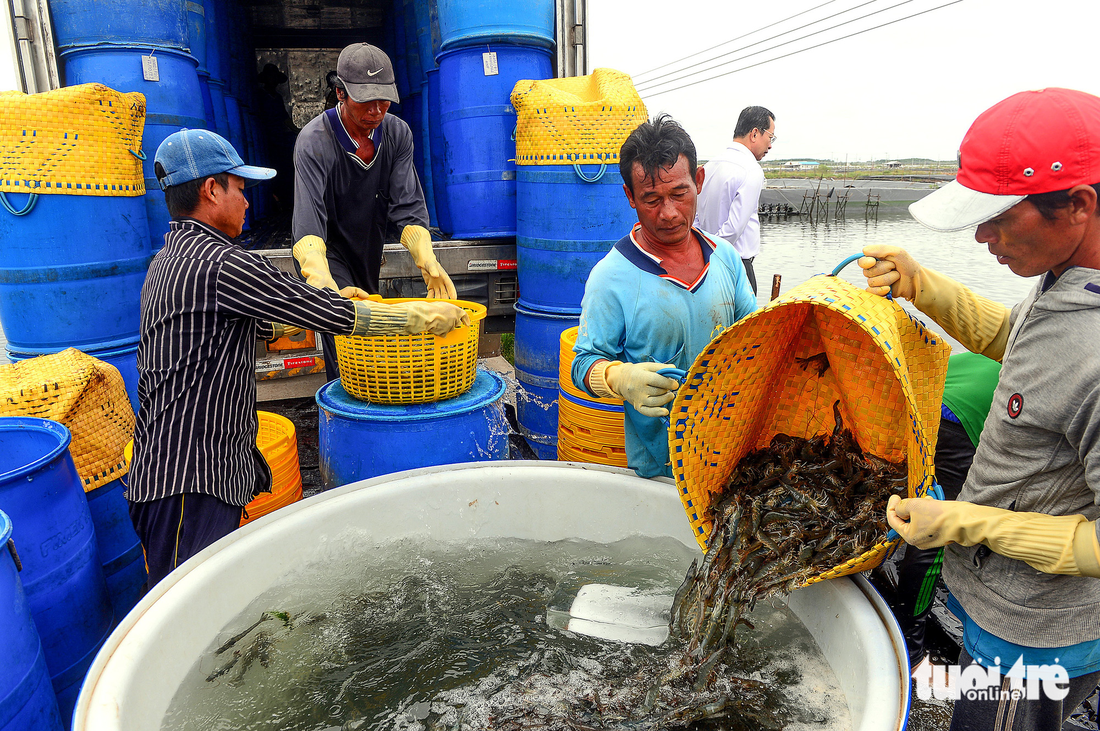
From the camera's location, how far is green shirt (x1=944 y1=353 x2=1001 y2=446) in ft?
7.50

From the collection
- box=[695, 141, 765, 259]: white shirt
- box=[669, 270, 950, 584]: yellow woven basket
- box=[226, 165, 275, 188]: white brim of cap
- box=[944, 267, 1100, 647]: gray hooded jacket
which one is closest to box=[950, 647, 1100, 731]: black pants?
box=[944, 267, 1100, 647]: gray hooded jacket

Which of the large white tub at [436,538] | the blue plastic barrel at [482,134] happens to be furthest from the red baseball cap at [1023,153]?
the blue plastic barrel at [482,134]

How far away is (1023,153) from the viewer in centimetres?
119

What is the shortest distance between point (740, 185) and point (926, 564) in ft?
9.78

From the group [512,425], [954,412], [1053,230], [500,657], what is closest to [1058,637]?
[1053,230]

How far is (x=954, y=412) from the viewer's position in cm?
232

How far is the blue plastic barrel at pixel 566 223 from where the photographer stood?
3961 mm

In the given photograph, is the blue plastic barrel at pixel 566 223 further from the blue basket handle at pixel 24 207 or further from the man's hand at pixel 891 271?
the blue basket handle at pixel 24 207

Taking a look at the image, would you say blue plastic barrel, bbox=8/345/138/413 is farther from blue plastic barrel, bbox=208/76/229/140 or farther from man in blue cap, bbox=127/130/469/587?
blue plastic barrel, bbox=208/76/229/140

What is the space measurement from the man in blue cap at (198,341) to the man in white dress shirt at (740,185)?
3.18m

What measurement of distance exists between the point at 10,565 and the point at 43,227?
2457mm

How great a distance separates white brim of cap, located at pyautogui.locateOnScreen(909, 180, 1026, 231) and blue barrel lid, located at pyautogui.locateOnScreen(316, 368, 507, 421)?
203 centimetres

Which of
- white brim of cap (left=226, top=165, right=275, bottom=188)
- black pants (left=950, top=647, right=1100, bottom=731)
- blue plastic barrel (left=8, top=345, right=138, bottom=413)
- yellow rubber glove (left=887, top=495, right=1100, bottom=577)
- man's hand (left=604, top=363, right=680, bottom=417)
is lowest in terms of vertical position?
black pants (left=950, top=647, right=1100, bottom=731)

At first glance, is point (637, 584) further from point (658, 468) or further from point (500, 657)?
point (500, 657)
